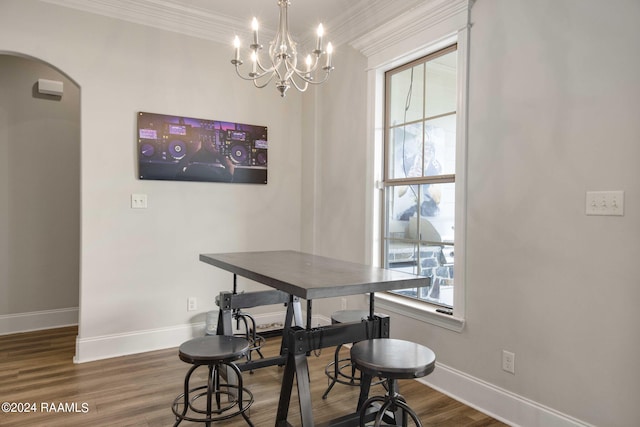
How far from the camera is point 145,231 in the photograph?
3520 millimetres

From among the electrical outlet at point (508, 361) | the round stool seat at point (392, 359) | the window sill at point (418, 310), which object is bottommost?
the electrical outlet at point (508, 361)

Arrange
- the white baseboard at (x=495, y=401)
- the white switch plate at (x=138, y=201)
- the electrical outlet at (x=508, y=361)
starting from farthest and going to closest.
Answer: the white switch plate at (x=138, y=201) → the electrical outlet at (x=508, y=361) → the white baseboard at (x=495, y=401)

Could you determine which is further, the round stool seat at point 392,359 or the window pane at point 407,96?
the window pane at point 407,96

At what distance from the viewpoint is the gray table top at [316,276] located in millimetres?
1704

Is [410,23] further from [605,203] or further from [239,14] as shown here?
[605,203]

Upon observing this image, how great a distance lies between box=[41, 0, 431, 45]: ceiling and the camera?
10.8ft

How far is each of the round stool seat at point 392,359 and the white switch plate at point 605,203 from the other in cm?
107

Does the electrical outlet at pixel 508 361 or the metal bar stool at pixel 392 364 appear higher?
the metal bar stool at pixel 392 364

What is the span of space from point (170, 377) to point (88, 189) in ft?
5.24

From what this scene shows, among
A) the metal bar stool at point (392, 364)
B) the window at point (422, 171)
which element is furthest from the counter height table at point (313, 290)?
the window at point (422, 171)

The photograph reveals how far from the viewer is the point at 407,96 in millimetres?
3193

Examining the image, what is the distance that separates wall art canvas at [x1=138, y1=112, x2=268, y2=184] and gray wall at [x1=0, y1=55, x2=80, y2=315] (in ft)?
3.97

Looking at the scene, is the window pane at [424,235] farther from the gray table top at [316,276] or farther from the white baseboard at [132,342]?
the white baseboard at [132,342]

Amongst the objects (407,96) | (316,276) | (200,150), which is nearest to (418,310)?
(316,276)
